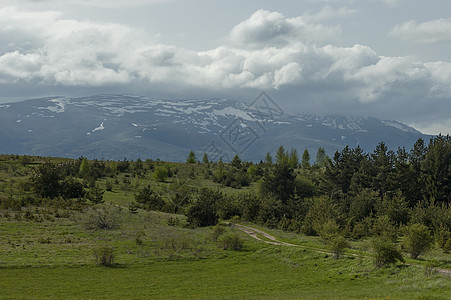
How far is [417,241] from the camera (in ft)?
126

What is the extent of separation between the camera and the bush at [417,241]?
37844 millimetres

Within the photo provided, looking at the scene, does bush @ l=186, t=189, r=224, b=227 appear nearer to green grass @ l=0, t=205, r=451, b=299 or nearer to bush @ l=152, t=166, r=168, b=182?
green grass @ l=0, t=205, r=451, b=299

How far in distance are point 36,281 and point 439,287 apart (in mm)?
30165

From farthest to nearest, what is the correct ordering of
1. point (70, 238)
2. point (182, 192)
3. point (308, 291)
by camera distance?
point (182, 192)
point (70, 238)
point (308, 291)

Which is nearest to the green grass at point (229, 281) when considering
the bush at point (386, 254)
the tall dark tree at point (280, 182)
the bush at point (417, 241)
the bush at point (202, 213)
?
the bush at point (386, 254)

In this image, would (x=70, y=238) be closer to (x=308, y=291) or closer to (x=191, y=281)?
(x=191, y=281)

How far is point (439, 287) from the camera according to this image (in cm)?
2758

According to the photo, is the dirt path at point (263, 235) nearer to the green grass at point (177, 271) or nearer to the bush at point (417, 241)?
the green grass at point (177, 271)

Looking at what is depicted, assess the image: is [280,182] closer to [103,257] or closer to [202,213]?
[202,213]

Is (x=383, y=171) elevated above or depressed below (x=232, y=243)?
above

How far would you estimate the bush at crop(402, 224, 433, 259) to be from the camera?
37844mm

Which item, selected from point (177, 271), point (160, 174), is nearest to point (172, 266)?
point (177, 271)

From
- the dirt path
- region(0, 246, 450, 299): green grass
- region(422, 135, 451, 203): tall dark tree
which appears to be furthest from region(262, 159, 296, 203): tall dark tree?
region(0, 246, 450, 299): green grass

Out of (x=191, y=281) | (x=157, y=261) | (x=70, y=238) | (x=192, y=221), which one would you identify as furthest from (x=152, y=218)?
(x=191, y=281)
